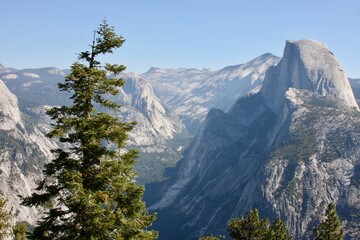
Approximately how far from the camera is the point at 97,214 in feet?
70.0

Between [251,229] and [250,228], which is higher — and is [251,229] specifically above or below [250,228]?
below

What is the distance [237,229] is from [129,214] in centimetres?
3651

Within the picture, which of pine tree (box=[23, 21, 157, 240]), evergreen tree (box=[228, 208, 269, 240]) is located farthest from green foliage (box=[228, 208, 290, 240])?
pine tree (box=[23, 21, 157, 240])

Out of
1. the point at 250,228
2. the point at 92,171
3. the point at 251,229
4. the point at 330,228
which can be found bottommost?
the point at 251,229

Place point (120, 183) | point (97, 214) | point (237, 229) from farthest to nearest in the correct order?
point (237, 229), point (120, 183), point (97, 214)

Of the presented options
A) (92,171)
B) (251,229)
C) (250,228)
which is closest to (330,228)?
(251,229)

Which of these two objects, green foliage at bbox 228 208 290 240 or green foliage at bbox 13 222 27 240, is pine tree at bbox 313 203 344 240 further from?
green foliage at bbox 13 222 27 240

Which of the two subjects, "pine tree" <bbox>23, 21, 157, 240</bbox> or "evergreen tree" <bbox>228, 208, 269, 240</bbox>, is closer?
"pine tree" <bbox>23, 21, 157, 240</bbox>

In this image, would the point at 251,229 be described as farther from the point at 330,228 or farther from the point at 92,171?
the point at 92,171

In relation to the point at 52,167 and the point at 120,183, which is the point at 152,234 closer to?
the point at 120,183

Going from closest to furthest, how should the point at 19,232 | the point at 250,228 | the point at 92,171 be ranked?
the point at 92,171 → the point at 19,232 → the point at 250,228

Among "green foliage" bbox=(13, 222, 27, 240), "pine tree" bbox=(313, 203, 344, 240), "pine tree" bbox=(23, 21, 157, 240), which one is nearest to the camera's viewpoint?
"pine tree" bbox=(23, 21, 157, 240)

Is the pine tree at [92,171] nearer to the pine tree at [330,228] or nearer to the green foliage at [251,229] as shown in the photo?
the green foliage at [251,229]

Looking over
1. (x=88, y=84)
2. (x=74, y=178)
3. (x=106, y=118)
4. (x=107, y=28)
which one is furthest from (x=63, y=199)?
(x=107, y=28)
